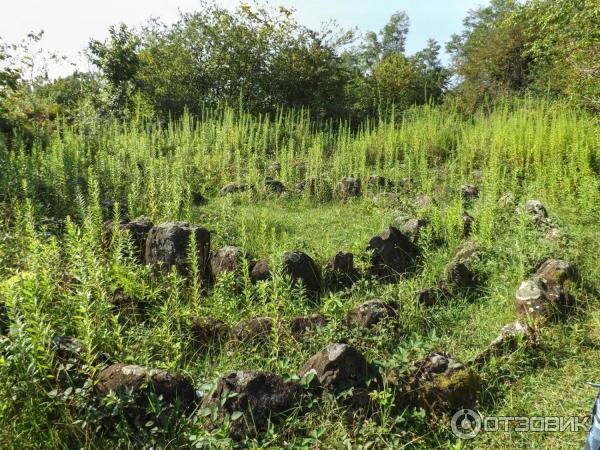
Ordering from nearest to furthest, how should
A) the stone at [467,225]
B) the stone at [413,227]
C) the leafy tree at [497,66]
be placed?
the stone at [413,227], the stone at [467,225], the leafy tree at [497,66]

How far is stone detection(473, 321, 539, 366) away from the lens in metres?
2.83

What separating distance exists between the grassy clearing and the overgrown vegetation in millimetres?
16

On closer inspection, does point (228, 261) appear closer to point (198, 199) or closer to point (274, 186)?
point (198, 199)

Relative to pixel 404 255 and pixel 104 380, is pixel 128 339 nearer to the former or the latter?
pixel 104 380

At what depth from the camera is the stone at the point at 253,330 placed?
301 centimetres

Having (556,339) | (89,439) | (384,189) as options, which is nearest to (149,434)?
(89,439)

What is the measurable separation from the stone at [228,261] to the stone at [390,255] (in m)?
1.11

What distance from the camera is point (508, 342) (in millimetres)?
2881

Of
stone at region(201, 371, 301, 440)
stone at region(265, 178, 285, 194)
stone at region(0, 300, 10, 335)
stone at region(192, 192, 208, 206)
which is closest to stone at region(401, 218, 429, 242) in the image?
stone at region(265, 178, 285, 194)

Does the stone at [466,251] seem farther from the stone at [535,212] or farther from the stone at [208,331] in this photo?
the stone at [208,331]

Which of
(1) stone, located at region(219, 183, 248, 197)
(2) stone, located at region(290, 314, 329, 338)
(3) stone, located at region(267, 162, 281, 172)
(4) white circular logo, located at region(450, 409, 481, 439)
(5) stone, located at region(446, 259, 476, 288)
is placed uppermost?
(3) stone, located at region(267, 162, 281, 172)

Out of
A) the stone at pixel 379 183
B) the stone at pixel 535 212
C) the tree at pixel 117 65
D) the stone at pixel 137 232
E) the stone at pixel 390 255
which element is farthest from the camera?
the tree at pixel 117 65

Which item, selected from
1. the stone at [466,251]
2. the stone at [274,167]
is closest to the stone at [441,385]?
the stone at [466,251]

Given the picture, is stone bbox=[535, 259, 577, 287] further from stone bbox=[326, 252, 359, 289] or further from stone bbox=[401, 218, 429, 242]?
stone bbox=[326, 252, 359, 289]
